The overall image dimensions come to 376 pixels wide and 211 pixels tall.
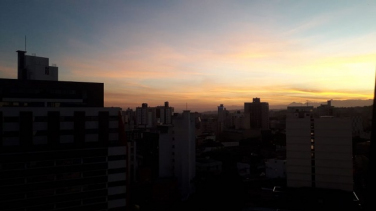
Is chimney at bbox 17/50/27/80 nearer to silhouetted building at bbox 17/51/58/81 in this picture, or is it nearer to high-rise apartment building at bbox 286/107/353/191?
silhouetted building at bbox 17/51/58/81

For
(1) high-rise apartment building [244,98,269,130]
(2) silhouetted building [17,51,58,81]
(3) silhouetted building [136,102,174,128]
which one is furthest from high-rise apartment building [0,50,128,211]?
(1) high-rise apartment building [244,98,269,130]

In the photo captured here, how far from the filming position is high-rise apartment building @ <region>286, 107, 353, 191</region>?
17.9m

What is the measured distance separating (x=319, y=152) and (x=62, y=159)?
16.1 metres

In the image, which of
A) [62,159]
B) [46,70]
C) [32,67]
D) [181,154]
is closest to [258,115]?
[181,154]

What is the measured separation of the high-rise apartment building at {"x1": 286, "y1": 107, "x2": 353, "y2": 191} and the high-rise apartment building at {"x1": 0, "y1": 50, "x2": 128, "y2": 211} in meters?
12.5

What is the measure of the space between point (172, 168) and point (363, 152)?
23062 mm

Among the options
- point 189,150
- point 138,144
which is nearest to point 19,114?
point 189,150

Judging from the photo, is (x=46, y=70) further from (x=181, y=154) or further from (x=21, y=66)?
(x=181, y=154)

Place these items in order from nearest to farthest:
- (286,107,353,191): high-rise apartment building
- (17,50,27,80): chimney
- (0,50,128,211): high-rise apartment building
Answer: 1. (0,50,128,211): high-rise apartment building
2. (286,107,353,191): high-rise apartment building
3. (17,50,27,80): chimney

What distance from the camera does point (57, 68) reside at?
22.4 metres

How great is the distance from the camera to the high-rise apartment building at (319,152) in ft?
58.6

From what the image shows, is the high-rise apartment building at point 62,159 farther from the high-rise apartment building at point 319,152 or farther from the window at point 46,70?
the high-rise apartment building at point 319,152

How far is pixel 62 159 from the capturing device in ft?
36.3

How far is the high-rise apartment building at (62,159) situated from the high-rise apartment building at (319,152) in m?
12.5
